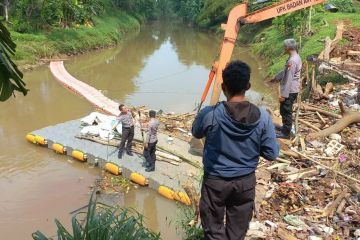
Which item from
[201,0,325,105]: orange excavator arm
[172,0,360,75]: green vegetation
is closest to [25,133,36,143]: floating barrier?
[201,0,325,105]: orange excavator arm

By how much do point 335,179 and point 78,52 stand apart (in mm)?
22481

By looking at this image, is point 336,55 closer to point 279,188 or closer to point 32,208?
point 279,188

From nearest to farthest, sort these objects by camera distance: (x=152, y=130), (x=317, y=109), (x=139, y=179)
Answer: (x=152, y=130)
(x=139, y=179)
(x=317, y=109)

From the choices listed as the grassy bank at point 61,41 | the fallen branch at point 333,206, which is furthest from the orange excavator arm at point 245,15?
the grassy bank at point 61,41

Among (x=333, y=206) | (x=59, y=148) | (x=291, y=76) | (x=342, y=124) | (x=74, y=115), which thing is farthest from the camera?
(x=74, y=115)

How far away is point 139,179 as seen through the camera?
869 cm

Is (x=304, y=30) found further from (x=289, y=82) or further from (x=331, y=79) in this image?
(x=289, y=82)

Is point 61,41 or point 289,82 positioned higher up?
point 289,82

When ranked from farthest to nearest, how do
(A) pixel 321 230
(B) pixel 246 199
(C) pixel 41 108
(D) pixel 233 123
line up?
(C) pixel 41 108 → (A) pixel 321 230 → (B) pixel 246 199 → (D) pixel 233 123

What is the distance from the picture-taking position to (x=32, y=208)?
801 cm

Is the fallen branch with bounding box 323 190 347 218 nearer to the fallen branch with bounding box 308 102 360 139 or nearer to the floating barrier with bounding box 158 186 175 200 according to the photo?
the fallen branch with bounding box 308 102 360 139

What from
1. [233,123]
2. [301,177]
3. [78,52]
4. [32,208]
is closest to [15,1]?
[78,52]

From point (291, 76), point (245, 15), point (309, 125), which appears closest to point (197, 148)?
point (309, 125)

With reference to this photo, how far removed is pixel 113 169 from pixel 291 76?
411cm
